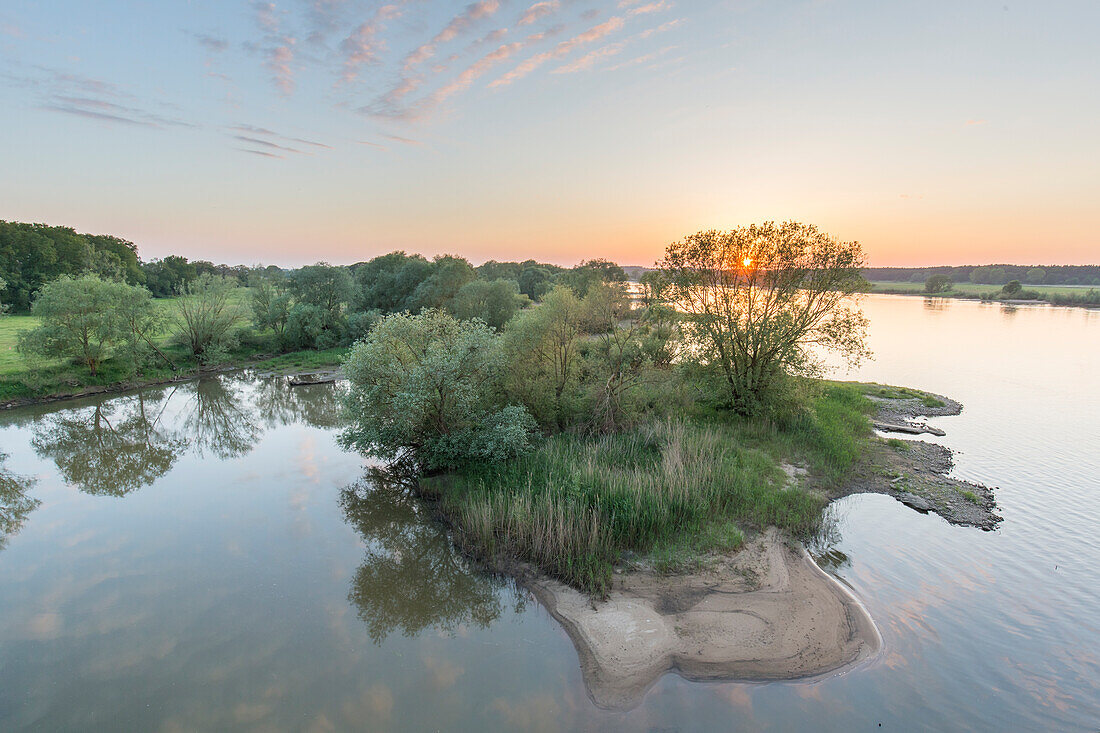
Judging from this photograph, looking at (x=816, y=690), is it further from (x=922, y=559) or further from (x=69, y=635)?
(x=69, y=635)

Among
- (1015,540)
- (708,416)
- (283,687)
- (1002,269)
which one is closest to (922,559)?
(1015,540)

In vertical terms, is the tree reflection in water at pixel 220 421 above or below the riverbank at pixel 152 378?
below

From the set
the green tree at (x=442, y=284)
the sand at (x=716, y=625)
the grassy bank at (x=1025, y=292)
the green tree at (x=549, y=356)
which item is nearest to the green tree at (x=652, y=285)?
the green tree at (x=549, y=356)

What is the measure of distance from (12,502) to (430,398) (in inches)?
551

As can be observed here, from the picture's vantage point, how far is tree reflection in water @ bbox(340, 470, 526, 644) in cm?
955

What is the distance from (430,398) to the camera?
566 inches

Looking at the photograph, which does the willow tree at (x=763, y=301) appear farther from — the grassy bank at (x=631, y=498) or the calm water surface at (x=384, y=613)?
the calm water surface at (x=384, y=613)

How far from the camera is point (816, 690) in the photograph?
24.5 feet

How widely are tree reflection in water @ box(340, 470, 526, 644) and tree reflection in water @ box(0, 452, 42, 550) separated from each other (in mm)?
9125

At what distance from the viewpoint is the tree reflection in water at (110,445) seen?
16609mm

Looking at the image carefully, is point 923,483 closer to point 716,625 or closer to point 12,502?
point 716,625

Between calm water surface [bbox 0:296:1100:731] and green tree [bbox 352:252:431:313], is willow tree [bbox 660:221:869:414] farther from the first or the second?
green tree [bbox 352:252:431:313]

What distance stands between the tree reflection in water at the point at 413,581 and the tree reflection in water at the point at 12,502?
912 cm

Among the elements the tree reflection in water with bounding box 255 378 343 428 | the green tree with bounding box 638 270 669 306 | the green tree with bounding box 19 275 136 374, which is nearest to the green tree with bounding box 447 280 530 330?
the tree reflection in water with bounding box 255 378 343 428
